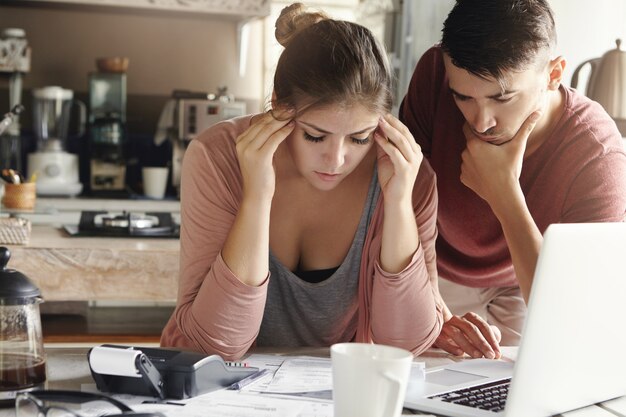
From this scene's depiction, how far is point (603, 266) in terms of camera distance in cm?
99

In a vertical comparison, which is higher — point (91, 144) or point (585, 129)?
point (585, 129)

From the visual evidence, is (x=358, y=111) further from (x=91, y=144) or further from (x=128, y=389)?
(x=91, y=144)

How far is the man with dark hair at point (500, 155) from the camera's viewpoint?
148cm

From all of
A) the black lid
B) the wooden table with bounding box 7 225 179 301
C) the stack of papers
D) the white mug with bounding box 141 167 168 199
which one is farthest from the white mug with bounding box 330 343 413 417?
the white mug with bounding box 141 167 168 199

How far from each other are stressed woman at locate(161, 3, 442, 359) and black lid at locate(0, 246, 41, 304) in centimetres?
37

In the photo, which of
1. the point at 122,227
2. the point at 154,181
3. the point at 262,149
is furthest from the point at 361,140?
the point at 154,181

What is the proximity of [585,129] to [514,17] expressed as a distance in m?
0.32

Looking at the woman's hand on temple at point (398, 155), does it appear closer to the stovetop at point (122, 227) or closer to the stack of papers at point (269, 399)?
the stack of papers at point (269, 399)

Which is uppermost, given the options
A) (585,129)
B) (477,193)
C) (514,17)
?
(514,17)

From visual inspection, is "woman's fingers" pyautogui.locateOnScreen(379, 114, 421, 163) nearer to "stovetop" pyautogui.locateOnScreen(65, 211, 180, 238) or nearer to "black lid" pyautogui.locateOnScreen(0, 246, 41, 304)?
"black lid" pyautogui.locateOnScreen(0, 246, 41, 304)

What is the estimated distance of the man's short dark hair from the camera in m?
1.46

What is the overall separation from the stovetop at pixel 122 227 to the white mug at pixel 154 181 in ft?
2.39

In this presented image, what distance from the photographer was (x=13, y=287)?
39.8 inches

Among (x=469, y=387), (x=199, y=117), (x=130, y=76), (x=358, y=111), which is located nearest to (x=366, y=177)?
(x=358, y=111)
